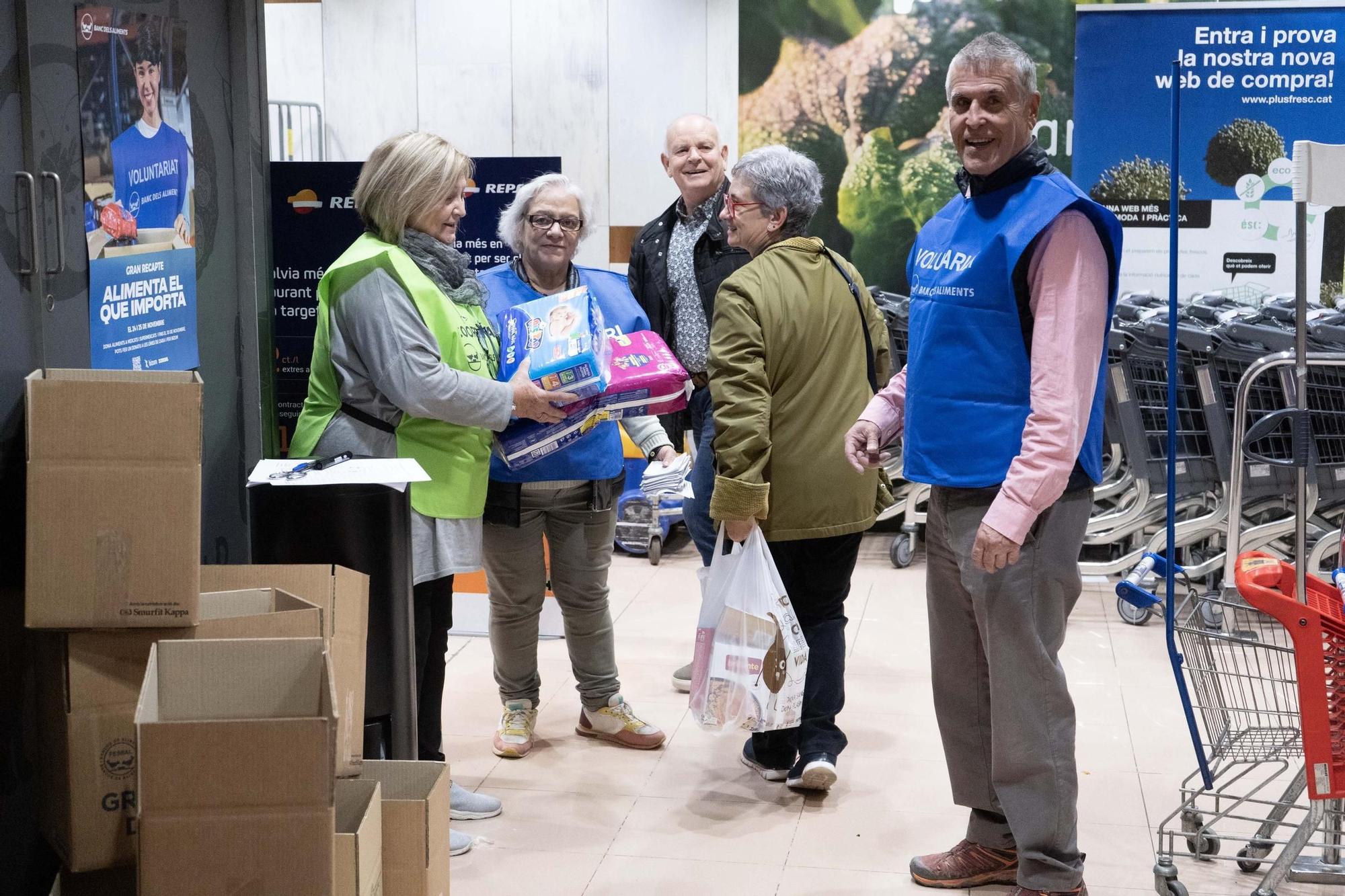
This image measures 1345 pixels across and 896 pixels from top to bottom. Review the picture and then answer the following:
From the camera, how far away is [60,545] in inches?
86.3

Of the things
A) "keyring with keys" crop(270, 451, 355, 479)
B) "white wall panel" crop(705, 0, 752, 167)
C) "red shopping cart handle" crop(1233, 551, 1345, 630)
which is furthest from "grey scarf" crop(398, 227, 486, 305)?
"white wall panel" crop(705, 0, 752, 167)

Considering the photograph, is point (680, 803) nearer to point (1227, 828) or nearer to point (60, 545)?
point (1227, 828)

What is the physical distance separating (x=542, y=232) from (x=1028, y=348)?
1.44 meters

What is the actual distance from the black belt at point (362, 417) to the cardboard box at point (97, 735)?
2.74 ft

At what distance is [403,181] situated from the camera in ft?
10.0

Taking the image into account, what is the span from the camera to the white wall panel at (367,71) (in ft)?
22.9

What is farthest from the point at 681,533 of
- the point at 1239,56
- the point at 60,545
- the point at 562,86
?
Result: the point at 60,545

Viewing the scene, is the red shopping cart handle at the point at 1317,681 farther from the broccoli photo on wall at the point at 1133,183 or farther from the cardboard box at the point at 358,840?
the broccoli photo on wall at the point at 1133,183

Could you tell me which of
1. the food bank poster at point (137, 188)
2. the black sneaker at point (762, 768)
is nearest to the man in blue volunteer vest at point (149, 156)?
the food bank poster at point (137, 188)

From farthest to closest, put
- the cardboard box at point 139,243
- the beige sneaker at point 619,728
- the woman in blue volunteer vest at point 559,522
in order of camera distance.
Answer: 1. the beige sneaker at point 619,728
2. the woman in blue volunteer vest at point 559,522
3. the cardboard box at point 139,243

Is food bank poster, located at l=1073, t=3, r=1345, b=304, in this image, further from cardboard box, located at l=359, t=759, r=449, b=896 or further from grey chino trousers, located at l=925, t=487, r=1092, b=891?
cardboard box, located at l=359, t=759, r=449, b=896

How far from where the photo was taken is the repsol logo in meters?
2.55

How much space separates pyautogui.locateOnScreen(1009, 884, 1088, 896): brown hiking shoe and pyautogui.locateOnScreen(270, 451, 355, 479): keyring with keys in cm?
166

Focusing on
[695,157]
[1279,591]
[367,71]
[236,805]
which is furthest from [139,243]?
[367,71]
